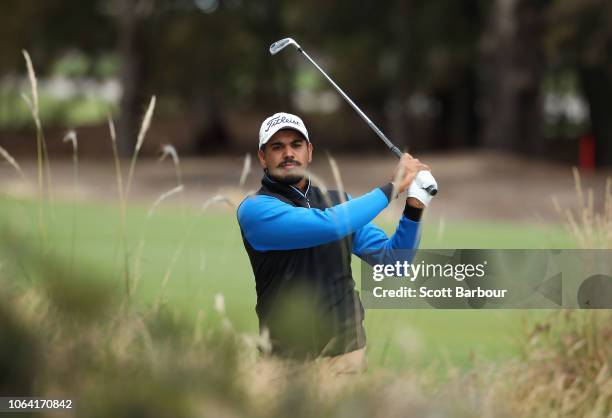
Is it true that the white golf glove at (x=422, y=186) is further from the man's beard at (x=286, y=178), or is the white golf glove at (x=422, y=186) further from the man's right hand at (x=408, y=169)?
the man's beard at (x=286, y=178)

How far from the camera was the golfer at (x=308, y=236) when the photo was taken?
4.28 metres

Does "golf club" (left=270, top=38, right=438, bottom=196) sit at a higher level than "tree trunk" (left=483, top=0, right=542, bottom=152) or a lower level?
lower

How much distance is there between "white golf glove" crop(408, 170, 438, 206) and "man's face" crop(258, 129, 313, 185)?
1.43 ft

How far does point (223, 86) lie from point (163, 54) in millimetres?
6175

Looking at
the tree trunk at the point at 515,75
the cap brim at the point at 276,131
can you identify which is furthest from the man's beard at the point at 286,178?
the tree trunk at the point at 515,75

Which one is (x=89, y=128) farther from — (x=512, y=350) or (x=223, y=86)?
(x=512, y=350)

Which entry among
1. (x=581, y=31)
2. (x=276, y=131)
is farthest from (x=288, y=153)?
(x=581, y=31)

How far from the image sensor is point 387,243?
15.4 feet

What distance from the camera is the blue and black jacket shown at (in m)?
4.28

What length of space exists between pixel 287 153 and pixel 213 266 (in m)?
8.44

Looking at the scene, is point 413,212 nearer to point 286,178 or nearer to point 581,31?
point 286,178

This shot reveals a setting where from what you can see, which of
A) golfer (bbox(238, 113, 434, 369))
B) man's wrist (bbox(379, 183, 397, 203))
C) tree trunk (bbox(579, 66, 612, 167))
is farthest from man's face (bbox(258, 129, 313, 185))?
tree trunk (bbox(579, 66, 612, 167))

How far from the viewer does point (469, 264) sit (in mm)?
4883

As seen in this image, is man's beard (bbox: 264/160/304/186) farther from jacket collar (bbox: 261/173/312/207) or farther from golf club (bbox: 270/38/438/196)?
golf club (bbox: 270/38/438/196)
